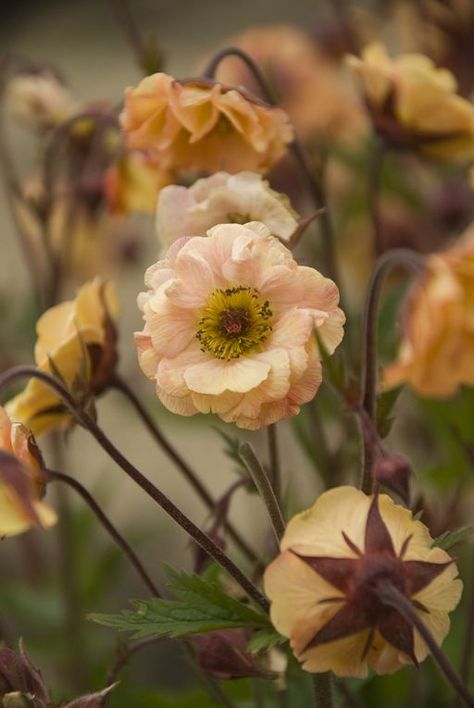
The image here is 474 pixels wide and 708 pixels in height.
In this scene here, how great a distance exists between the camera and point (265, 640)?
0.59 meters

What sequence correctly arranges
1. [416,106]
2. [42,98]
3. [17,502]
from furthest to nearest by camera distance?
[42,98] < [416,106] < [17,502]

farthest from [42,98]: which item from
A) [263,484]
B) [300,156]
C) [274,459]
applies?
[263,484]

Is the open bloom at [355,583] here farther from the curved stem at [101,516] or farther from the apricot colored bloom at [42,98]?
the apricot colored bloom at [42,98]

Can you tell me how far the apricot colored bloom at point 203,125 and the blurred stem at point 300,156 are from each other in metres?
0.04

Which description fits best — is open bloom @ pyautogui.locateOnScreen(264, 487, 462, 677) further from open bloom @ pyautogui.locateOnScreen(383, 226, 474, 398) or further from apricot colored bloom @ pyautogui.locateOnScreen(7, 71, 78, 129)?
apricot colored bloom @ pyautogui.locateOnScreen(7, 71, 78, 129)

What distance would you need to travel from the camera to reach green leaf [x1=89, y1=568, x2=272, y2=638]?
1.93ft

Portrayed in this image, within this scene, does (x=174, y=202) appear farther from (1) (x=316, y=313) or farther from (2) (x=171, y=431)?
(2) (x=171, y=431)

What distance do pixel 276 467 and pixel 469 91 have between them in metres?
0.73

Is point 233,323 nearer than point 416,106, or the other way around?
point 233,323

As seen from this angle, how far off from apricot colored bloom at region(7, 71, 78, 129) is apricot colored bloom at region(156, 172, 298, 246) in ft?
1.24

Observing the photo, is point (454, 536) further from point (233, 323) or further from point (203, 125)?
point (203, 125)

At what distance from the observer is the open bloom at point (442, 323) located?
0.54 metres

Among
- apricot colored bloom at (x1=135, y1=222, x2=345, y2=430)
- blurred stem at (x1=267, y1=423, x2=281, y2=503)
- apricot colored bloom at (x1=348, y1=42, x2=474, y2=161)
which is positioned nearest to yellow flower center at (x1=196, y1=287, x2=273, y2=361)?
apricot colored bloom at (x1=135, y1=222, x2=345, y2=430)

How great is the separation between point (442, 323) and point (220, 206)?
0.57ft
